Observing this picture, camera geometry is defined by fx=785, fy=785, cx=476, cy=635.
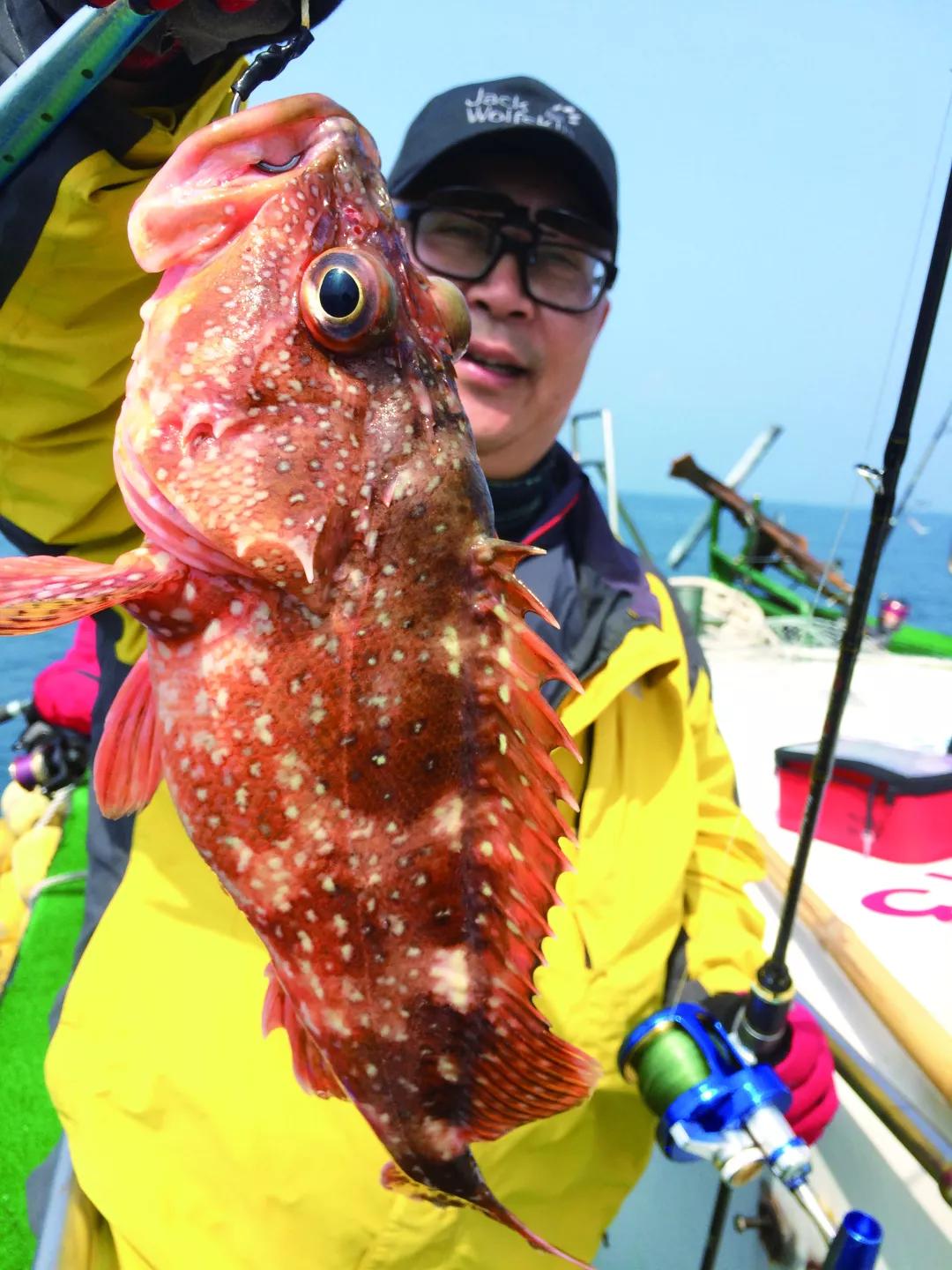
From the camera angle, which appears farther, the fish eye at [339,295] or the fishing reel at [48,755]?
the fishing reel at [48,755]

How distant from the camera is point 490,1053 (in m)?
1.42

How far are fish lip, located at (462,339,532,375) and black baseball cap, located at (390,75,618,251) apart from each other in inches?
21.7

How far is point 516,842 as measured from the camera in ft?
4.55

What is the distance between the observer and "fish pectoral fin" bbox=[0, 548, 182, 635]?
1102 millimetres

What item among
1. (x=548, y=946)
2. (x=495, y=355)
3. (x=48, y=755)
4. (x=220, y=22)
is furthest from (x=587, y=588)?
(x=48, y=755)

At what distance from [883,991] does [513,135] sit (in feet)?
11.1

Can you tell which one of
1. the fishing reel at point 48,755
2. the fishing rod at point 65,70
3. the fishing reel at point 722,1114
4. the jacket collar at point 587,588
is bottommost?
the fishing reel at point 48,755

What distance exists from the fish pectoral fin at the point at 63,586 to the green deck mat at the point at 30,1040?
3.02 meters

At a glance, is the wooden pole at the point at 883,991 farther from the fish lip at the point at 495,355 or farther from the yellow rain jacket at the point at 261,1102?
the fish lip at the point at 495,355

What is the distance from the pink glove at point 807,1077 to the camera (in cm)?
260

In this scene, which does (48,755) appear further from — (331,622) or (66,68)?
(66,68)

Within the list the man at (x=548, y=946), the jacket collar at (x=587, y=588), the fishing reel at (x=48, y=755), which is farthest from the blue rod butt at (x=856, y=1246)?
the fishing reel at (x=48, y=755)

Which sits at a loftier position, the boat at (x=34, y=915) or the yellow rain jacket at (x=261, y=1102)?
the yellow rain jacket at (x=261, y=1102)

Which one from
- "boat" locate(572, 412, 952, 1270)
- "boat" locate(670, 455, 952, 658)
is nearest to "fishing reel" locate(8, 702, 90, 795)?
"boat" locate(572, 412, 952, 1270)
